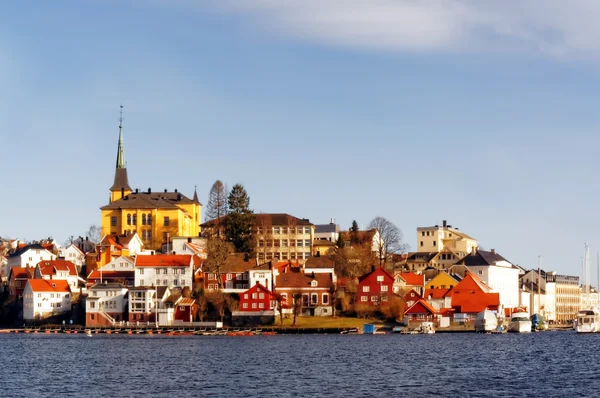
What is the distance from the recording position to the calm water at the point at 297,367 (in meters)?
61.2

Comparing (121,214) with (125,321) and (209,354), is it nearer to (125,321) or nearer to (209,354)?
(125,321)

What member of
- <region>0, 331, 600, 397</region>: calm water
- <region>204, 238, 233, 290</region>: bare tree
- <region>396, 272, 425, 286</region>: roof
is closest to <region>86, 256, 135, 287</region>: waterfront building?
<region>204, 238, 233, 290</region>: bare tree

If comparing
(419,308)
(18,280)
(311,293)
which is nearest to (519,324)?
(419,308)

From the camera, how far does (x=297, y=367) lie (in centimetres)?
7538

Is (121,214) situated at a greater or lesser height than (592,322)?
greater

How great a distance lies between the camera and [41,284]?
131 meters

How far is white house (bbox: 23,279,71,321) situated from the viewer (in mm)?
131250

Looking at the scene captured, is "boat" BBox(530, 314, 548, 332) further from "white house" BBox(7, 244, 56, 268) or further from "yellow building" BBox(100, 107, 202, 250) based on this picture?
"white house" BBox(7, 244, 56, 268)

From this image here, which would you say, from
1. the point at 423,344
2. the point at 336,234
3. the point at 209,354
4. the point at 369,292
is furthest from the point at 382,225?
the point at 209,354

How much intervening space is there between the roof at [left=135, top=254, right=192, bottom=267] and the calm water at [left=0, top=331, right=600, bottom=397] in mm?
21501

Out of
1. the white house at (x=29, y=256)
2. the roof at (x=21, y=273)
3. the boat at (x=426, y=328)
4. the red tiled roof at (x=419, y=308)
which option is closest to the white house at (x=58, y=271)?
the roof at (x=21, y=273)

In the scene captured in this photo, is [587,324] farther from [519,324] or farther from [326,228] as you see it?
[326,228]

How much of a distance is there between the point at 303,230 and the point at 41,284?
41.6m

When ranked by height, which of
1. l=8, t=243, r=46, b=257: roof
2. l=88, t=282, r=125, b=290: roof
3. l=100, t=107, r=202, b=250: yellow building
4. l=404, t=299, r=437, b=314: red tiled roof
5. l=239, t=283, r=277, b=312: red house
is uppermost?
l=100, t=107, r=202, b=250: yellow building
